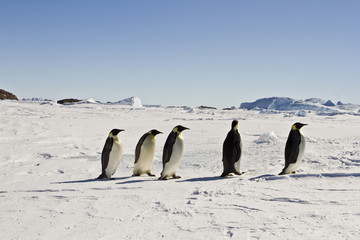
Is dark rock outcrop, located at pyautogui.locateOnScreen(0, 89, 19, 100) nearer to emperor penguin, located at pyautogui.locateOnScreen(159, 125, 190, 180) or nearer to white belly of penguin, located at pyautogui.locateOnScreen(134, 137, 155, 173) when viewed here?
white belly of penguin, located at pyautogui.locateOnScreen(134, 137, 155, 173)

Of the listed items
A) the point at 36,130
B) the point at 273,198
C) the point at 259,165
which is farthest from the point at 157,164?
the point at 36,130

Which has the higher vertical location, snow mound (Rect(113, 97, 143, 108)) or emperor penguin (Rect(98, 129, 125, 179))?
snow mound (Rect(113, 97, 143, 108))

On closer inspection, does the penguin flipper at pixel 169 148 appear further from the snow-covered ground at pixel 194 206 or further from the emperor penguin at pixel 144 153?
the snow-covered ground at pixel 194 206

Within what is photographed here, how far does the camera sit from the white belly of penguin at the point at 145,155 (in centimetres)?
591

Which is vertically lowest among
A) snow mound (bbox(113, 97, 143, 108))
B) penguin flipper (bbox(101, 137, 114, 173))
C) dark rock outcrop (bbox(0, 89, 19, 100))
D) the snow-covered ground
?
the snow-covered ground

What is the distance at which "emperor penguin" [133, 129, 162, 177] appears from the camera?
5.91 meters

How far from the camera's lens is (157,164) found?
743cm

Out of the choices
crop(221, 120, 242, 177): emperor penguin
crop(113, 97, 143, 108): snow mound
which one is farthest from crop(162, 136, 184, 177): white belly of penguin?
crop(113, 97, 143, 108): snow mound

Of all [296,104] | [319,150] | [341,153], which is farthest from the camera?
[296,104]

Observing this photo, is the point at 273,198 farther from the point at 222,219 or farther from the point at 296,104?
the point at 296,104

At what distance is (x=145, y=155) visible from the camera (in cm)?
591

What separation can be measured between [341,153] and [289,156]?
2462 mm

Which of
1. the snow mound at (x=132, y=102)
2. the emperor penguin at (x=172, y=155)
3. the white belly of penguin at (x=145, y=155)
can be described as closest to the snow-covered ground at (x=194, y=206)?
the emperor penguin at (x=172, y=155)

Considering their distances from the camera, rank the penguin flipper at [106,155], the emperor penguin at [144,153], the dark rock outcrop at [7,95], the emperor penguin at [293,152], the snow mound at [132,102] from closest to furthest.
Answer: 1. the emperor penguin at [293,152]
2. the penguin flipper at [106,155]
3. the emperor penguin at [144,153]
4. the snow mound at [132,102]
5. the dark rock outcrop at [7,95]
